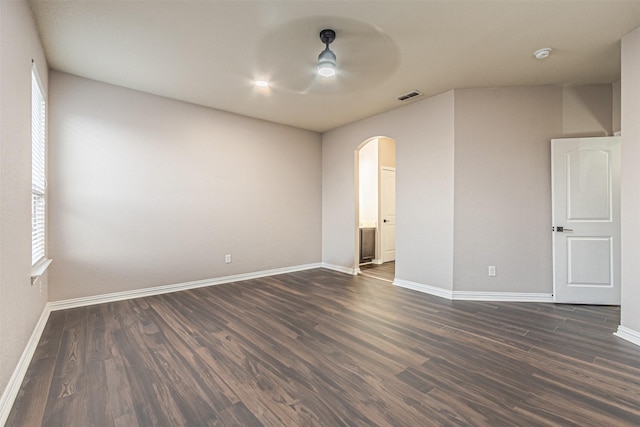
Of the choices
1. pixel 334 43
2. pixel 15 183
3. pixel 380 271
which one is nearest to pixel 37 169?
pixel 15 183

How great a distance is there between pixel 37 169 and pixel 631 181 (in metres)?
5.41

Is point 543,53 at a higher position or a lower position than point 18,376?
higher

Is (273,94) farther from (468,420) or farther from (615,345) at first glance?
(615,345)

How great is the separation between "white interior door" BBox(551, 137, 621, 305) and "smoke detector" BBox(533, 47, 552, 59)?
1105mm

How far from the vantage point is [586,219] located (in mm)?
3387

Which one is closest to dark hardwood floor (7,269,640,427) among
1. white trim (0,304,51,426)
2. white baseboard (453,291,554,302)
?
white trim (0,304,51,426)

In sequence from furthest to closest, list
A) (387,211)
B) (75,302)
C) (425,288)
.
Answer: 1. (387,211)
2. (425,288)
3. (75,302)

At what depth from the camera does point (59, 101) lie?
3180 mm

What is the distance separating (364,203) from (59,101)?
200 inches

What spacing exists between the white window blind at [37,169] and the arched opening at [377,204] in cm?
468

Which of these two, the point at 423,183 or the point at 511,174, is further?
the point at 423,183

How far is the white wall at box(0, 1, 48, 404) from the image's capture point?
1655 mm

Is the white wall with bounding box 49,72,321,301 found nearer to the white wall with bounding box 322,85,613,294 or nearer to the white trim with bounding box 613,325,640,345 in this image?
the white wall with bounding box 322,85,613,294

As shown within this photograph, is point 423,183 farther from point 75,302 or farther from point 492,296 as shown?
point 75,302
